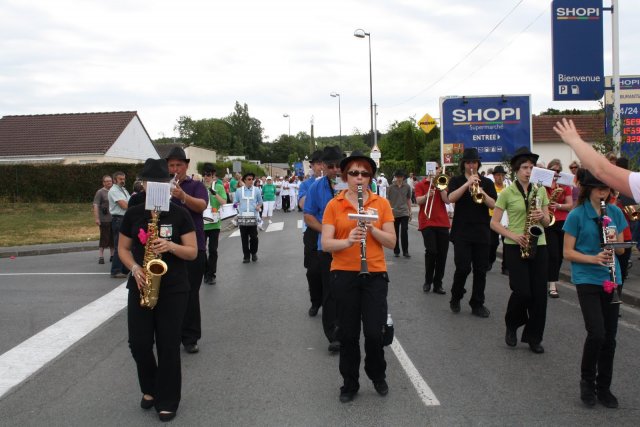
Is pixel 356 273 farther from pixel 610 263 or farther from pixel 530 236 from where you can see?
pixel 530 236

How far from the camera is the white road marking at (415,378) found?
503 centimetres

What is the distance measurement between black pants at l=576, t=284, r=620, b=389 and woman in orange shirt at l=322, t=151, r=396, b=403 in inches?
61.2

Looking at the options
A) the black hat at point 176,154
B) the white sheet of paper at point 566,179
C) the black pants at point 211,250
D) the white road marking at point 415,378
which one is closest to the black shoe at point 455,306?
the white road marking at point 415,378

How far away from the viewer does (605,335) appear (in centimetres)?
482

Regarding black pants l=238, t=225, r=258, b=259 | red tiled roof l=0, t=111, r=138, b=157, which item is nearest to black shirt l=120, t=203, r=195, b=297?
black pants l=238, t=225, r=258, b=259

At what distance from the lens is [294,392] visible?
5.27m

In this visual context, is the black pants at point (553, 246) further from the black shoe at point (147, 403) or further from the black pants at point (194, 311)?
the black shoe at point (147, 403)

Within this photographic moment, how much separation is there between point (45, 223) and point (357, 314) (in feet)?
74.1

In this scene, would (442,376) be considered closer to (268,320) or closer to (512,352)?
(512,352)

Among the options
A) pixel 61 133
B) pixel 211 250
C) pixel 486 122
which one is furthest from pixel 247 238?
pixel 61 133

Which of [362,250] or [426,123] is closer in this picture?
[362,250]

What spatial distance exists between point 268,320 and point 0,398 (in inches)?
134

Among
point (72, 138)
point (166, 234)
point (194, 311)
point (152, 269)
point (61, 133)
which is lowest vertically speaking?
point (194, 311)

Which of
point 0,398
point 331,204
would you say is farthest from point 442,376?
point 0,398
